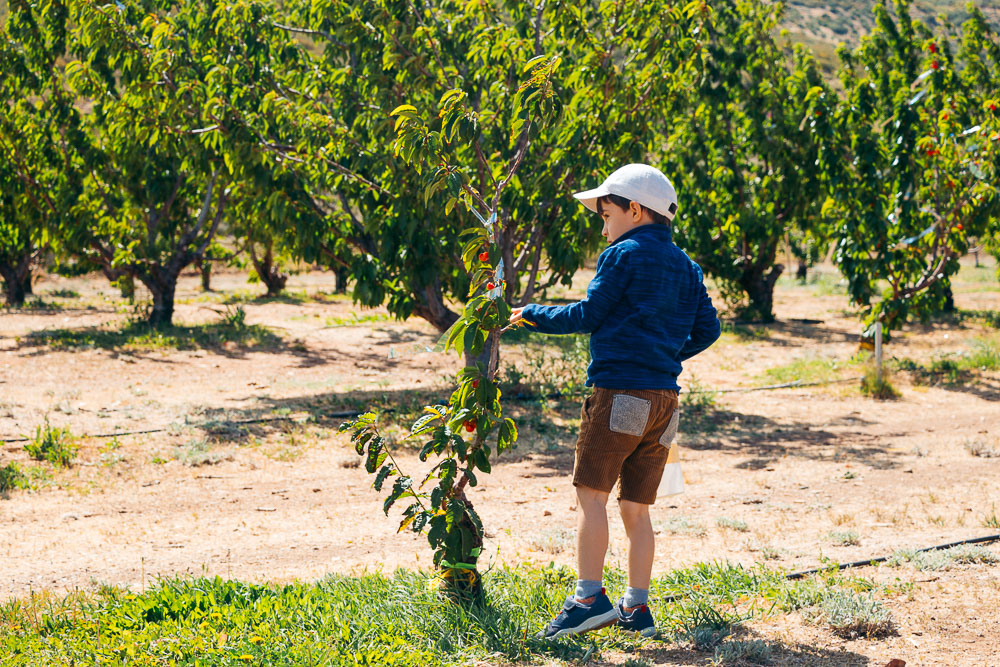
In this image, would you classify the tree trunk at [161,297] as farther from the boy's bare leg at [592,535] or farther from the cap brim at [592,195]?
the boy's bare leg at [592,535]

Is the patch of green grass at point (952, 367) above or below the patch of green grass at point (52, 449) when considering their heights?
above

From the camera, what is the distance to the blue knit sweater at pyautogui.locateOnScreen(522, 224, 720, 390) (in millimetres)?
Result: 3303

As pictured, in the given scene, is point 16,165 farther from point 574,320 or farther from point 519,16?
point 574,320

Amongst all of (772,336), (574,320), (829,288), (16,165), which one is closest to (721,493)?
(574,320)

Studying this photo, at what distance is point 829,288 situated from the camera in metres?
24.0

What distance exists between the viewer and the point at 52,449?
6.91 m

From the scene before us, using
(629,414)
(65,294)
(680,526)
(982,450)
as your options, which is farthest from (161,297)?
(629,414)

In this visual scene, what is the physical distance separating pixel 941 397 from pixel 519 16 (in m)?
5.70

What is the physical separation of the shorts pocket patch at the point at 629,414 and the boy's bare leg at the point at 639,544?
1.06 feet

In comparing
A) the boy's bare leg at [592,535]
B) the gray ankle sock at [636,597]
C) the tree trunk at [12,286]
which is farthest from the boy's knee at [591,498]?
the tree trunk at [12,286]

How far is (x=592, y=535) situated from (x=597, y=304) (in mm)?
834

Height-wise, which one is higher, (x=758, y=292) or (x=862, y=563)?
(x=758, y=292)

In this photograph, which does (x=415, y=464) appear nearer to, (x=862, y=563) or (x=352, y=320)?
(x=862, y=563)

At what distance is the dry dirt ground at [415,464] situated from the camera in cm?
453
